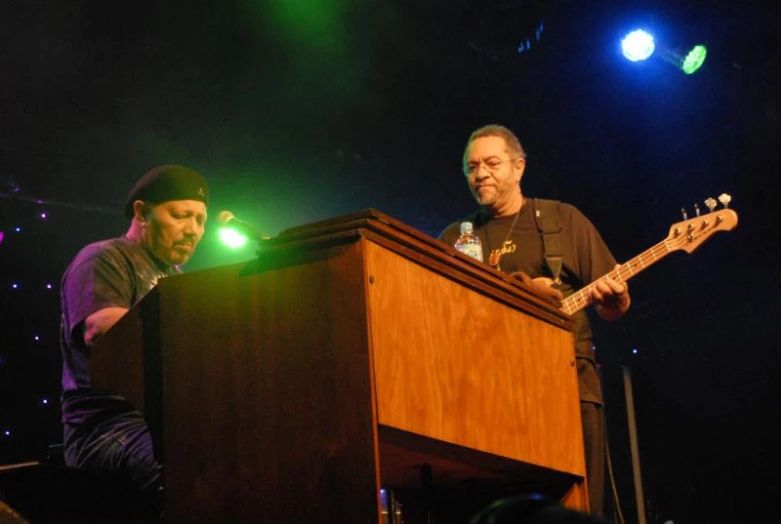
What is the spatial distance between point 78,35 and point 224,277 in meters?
5.10

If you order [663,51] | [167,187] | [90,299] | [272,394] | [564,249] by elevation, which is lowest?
[272,394]

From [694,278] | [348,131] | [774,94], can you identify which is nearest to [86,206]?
[348,131]

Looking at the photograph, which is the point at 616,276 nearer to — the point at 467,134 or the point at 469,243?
the point at 469,243

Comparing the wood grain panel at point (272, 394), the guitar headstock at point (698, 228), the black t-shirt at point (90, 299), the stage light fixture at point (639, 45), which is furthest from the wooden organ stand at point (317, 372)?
the stage light fixture at point (639, 45)

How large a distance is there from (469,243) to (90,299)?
2.01m

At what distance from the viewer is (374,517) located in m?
2.09

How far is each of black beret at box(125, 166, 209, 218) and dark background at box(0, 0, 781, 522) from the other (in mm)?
3244

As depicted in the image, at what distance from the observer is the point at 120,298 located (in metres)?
3.35

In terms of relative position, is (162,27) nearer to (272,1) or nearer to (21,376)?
(272,1)

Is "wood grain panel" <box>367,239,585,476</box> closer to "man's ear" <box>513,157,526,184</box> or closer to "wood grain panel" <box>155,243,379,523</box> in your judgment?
"wood grain panel" <box>155,243,379,523</box>

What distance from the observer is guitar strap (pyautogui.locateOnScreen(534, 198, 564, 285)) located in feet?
15.6

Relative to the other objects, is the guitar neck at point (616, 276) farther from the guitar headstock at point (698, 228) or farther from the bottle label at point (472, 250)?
the bottle label at point (472, 250)

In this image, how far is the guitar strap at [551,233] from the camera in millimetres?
4770

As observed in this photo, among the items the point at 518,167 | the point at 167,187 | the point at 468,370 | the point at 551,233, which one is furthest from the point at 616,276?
the point at 468,370
